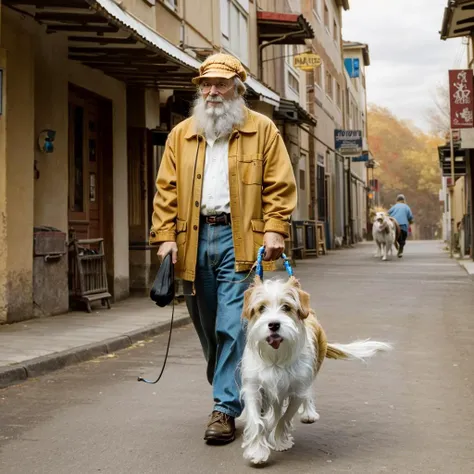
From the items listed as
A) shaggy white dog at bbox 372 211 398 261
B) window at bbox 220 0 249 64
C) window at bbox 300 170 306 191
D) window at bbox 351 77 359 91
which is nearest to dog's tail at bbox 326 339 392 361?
window at bbox 220 0 249 64

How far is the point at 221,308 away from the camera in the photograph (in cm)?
508

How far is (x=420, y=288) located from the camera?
53.3 feet

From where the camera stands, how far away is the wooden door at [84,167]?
1301 cm

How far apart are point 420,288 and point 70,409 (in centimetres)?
1113

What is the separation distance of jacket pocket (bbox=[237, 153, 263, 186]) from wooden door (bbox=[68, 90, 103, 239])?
7799 millimetres

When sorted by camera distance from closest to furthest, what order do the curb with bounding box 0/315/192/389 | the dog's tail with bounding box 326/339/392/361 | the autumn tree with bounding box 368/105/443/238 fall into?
the dog's tail with bounding box 326/339/392/361, the curb with bounding box 0/315/192/389, the autumn tree with bounding box 368/105/443/238

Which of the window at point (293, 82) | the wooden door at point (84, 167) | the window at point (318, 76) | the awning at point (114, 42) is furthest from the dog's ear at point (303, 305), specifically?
the window at point (318, 76)

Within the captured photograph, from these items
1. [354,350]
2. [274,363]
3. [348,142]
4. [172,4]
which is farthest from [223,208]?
[348,142]

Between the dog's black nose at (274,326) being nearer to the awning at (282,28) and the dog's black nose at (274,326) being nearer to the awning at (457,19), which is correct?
the awning at (457,19)

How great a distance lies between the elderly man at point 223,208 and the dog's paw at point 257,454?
18.2 inches

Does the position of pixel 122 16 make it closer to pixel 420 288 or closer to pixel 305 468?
pixel 305 468

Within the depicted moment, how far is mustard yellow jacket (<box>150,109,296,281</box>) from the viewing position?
16.6 feet

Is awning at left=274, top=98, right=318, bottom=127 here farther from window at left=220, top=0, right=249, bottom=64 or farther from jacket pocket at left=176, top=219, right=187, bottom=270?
jacket pocket at left=176, top=219, right=187, bottom=270

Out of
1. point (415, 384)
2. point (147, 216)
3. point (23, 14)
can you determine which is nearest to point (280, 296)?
point (415, 384)
